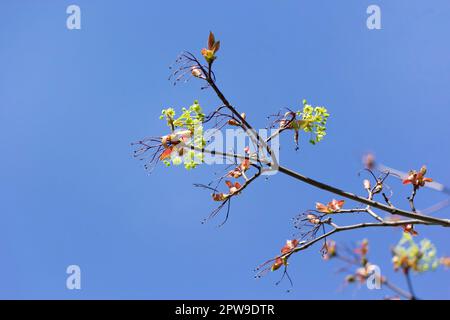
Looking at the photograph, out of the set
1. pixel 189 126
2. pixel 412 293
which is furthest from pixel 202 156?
pixel 412 293

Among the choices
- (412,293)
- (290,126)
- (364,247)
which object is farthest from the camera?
(290,126)

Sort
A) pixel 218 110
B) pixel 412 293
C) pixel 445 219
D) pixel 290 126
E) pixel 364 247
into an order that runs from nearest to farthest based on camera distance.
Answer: pixel 412 293
pixel 364 247
pixel 445 219
pixel 218 110
pixel 290 126

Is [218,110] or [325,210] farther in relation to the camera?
[325,210]

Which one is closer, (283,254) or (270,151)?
(270,151)

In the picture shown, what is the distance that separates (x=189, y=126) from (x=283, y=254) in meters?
1.40

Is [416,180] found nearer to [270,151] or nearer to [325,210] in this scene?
[325,210]

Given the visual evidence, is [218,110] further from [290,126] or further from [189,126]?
[290,126]

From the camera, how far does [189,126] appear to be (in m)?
4.05

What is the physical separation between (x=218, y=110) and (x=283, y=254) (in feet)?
4.59

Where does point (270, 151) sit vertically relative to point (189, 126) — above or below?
below

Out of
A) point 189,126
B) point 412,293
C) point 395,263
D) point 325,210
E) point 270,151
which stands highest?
point 189,126

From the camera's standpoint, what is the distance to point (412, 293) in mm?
1999

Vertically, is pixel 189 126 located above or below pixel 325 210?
above

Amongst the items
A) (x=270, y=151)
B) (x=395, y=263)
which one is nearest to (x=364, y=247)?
(x=395, y=263)
